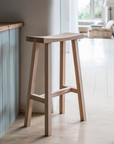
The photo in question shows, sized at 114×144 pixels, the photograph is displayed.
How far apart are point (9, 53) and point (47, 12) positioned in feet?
1.74

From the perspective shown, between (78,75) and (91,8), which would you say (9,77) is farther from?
(91,8)

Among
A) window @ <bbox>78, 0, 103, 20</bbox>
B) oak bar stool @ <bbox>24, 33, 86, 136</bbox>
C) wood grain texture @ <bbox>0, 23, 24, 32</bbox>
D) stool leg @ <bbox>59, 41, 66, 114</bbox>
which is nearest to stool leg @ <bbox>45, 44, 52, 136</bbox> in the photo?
oak bar stool @ <bbox>24, 33, 86, 136</bbox>

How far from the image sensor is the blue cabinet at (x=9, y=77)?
197 centimetres

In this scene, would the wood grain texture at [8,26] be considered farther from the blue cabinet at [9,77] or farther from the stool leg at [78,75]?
the stool leg at [78,75]

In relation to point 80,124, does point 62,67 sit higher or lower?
higher

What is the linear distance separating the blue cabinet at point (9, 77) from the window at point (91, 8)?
1043cm

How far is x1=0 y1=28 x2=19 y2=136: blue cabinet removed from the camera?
1.97 metres

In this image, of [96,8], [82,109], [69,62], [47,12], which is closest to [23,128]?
[82,109]

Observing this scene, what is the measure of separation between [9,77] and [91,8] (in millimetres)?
10708

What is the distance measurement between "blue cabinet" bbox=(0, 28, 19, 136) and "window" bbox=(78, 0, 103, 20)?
34.2 feet

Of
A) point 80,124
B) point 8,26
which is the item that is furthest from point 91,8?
point 8,26

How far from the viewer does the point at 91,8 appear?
1216 cm

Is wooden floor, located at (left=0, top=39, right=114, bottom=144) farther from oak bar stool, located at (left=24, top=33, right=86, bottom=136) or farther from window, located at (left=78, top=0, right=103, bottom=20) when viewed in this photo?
→ window, located at (left=78, top=0, right=103, bottom=20)

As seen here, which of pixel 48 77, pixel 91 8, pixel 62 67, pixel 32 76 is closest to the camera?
pixel 48 77
